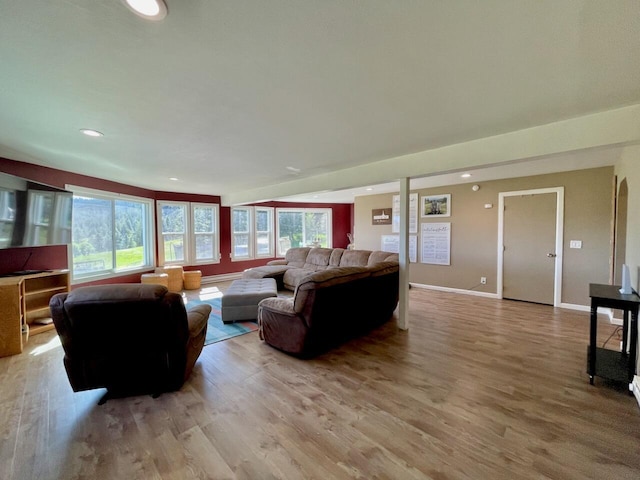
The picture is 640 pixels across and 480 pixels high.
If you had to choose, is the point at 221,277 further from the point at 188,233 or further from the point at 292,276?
the point at 292,276

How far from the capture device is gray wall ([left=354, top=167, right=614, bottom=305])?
412cm

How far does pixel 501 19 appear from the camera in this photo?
1175 millimetres

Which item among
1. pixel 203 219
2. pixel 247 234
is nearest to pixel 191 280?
pixel 203 219

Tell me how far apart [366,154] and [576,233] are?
3993 mm

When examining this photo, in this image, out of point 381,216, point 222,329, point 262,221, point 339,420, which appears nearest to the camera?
point 339,420

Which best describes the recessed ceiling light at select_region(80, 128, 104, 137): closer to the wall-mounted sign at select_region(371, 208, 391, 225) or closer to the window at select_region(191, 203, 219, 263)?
the window at select_region(191, 203, 219, 263)

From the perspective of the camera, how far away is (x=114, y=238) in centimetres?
509

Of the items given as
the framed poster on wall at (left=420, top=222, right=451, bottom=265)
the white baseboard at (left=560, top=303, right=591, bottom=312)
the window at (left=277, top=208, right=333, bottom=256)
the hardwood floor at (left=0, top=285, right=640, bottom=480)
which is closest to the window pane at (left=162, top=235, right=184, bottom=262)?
the window at (left=277, top=208, right=333, bottom=256)

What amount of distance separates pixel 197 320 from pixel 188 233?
15.9ft

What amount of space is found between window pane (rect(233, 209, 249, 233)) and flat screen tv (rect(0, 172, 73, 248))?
3900 mm

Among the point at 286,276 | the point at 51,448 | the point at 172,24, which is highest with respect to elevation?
the point at 172,24

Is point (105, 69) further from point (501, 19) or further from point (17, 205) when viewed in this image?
point (17, 205)

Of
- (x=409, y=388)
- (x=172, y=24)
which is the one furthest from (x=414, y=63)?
(x=409, y=388)

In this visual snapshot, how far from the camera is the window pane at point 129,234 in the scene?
17.1ft
